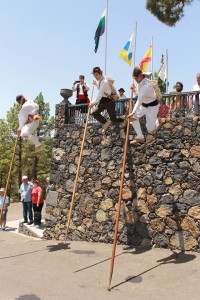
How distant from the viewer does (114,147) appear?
31.1 ft

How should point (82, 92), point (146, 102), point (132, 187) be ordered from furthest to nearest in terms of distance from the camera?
point (82, 92), point (132, 187), point (146, 102)

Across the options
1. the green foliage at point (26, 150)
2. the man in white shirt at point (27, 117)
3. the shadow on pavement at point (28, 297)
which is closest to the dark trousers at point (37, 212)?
the man in white shirt at point (27, 117)

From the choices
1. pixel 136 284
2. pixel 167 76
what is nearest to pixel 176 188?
pixel 136 284

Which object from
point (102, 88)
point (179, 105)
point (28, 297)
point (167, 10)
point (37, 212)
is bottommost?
point (28, 297)

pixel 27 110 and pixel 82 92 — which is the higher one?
pixel 82 92

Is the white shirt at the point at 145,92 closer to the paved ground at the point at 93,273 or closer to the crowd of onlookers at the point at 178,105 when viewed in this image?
the crowd of onlookers at the point at 178,105

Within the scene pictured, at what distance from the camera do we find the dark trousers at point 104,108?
9078 millimetres

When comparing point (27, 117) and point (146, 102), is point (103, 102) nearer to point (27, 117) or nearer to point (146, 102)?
point (146, 102)

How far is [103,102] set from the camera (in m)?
9.09

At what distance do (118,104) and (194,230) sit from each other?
3.97m

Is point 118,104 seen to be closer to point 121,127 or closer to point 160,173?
point 121,127

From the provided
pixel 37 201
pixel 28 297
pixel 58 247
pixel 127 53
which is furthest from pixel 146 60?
pixel 28 297

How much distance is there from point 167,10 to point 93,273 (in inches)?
Result: 352

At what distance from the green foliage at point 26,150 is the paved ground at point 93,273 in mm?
22215
